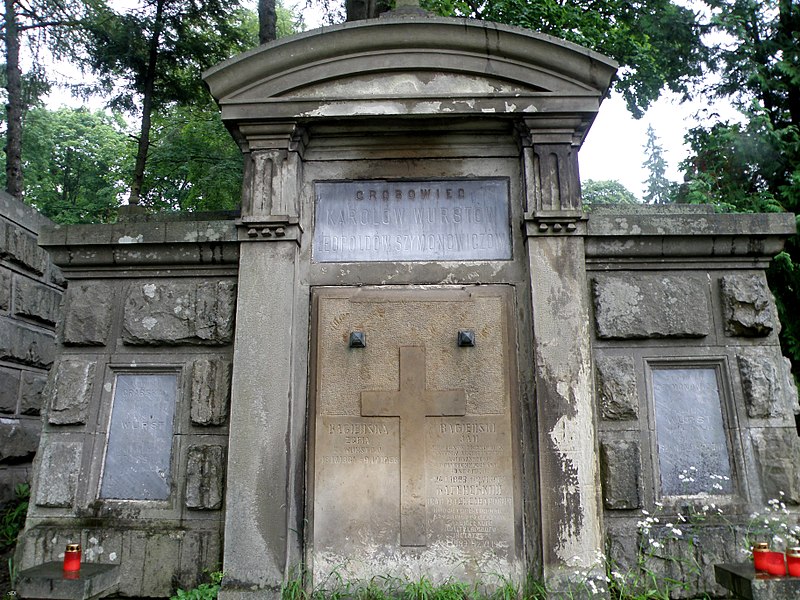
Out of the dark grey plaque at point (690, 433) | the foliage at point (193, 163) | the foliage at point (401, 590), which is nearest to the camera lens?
the foliage at point (401, 590)

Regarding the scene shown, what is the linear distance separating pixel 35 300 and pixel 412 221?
14.6ft

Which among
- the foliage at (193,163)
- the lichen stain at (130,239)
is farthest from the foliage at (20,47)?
the lichen stain at (130,239)

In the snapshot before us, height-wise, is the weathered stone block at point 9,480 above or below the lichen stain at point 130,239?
below

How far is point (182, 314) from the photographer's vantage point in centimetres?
463

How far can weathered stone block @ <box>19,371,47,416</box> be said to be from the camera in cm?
655

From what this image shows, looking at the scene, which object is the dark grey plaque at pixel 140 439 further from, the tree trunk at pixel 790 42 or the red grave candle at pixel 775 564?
the tree trunk at pixel 790 42

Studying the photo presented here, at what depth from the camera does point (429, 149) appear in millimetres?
4734

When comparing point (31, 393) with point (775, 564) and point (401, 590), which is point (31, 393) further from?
point (775, 564)

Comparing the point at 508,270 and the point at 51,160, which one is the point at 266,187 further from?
the point at 51,160

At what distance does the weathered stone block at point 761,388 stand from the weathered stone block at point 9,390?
6.49 metres

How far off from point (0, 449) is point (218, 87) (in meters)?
4.19

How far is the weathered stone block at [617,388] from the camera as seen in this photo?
14.2 ft

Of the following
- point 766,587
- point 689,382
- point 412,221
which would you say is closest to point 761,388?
point 689,382

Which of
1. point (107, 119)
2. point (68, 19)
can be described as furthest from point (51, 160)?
point (68, 19)
